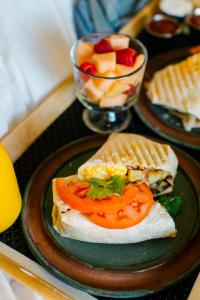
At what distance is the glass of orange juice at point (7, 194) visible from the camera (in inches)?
37.6

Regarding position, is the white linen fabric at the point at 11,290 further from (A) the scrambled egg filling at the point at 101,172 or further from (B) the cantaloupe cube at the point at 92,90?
(B) the cantaloupe cube at the point at 92,90

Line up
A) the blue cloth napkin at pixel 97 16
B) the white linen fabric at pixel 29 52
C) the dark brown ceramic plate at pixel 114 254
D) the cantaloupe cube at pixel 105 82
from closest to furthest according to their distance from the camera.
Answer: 1. the dark brown ceramic plate at pixel 114 254
2. the cantaloupe cube at pixel 105 82
3. the white linen fabric at pixel 29 52
4. the blue cloth napkin at pixel 97 16

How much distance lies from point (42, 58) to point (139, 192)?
0.63 meters

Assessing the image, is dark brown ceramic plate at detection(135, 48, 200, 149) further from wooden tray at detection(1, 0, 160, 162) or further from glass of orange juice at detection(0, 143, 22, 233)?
glass of orange juice at detection(0, 143, 22, 233)

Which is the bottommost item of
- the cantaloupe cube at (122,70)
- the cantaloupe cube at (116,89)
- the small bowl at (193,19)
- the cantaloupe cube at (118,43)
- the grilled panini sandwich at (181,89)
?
the small bowl at (193,19)

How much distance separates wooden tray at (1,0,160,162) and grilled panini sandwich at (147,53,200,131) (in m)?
0.26

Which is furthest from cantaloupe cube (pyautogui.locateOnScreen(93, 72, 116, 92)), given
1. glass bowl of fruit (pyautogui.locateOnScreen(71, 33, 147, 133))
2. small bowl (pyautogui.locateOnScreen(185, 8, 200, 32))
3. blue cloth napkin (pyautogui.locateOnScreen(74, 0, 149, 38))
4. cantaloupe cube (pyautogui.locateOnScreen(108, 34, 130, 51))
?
small bowl (pyautogui.locateOnScreen(185, 8, 200, 32))

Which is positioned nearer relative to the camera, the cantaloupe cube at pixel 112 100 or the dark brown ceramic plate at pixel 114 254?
the dark brown ceramic plate at pixel 114 254

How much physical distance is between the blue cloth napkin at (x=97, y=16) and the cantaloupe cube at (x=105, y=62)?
0.41m

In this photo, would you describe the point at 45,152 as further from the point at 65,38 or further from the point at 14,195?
the point at 65,38

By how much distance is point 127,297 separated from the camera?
3.01 feet

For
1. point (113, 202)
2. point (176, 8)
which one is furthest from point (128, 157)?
point (176, 8)

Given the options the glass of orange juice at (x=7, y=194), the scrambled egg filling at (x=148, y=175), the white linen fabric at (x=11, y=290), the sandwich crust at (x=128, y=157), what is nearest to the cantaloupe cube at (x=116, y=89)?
the sandwich crust at (x=128, y=157)

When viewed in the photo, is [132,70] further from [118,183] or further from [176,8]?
[176,8]
